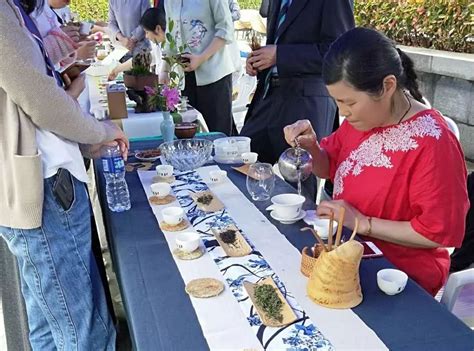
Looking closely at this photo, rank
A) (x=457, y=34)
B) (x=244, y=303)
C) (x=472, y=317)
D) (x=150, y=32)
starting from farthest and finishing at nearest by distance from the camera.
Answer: (x=457, y=34), (x=150, y=32), (x=472, y=317), (x=244, y=303)

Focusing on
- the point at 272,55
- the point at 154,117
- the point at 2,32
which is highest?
the point at 2,32

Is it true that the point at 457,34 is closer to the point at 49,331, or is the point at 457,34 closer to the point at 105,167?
the point at 105,167

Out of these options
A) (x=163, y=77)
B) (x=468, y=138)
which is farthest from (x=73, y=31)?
(x=468, y=138)

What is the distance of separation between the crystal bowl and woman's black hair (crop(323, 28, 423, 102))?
0.73 meters

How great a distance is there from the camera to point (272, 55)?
A: 6.98 ft

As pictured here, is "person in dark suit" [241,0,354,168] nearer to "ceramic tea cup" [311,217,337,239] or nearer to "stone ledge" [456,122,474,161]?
"ceramic tea cup" [311,217,337,239]

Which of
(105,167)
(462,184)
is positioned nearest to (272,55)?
(105,167)

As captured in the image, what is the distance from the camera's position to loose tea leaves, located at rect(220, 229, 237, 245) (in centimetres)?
126

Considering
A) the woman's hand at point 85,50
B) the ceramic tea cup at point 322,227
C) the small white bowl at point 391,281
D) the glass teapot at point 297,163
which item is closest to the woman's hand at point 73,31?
the woman's hand at point 85,50

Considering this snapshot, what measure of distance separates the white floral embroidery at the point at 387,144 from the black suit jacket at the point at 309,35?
2.62 feet

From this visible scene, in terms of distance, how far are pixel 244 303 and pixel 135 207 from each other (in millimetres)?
622

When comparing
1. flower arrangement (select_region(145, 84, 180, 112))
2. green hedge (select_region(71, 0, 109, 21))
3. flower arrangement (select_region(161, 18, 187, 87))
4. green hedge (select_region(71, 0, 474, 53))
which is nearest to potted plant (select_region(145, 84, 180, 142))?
flower arrangement (select_region(145, 84, 180, 112))

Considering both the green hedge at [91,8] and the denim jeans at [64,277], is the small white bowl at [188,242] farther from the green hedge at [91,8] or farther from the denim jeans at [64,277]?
the green hedge at [91,8]

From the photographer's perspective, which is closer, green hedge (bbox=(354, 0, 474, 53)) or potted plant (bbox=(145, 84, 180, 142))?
potted plant (bbox=(145, 84, 180, 142))
